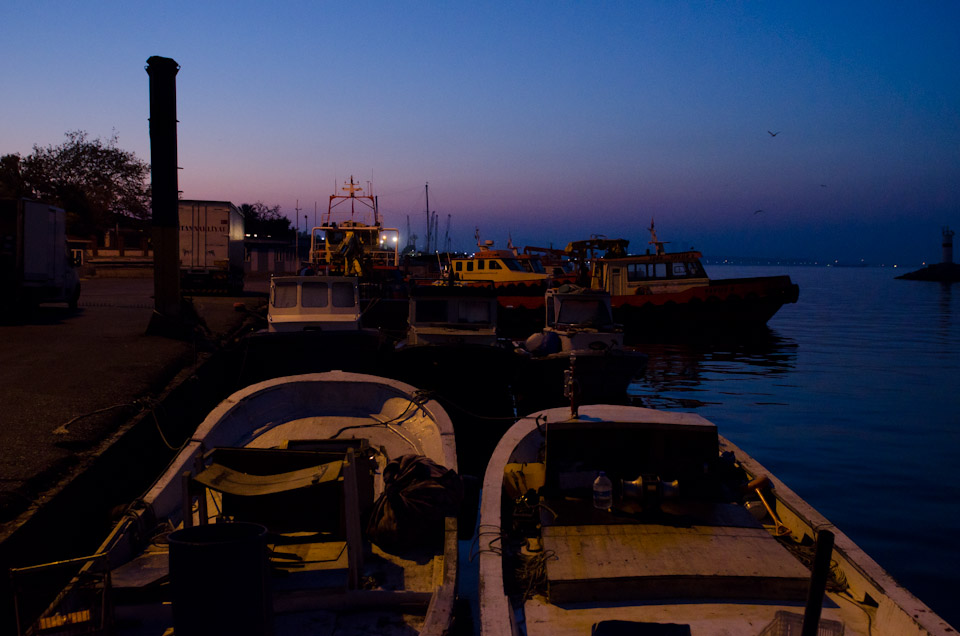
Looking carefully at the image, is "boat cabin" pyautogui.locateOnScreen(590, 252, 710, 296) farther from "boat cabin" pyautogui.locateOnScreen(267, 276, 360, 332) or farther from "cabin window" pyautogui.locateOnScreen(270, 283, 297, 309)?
"cabin window" pyautogui.locateOnScreen(270, 283, 297, 309)

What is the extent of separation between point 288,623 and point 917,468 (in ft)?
42.9

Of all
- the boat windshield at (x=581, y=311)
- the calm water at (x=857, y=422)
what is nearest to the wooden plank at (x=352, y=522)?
the calm water at (x=857, y=422)

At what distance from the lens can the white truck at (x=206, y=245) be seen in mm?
34312

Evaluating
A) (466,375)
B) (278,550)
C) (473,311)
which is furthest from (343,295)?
(278,550)

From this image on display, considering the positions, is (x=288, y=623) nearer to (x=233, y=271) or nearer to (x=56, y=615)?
(x=56, y=615)

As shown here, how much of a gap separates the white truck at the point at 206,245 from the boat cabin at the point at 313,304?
59.2ft

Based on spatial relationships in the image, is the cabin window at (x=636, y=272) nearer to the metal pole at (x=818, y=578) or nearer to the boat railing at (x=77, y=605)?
the boat railing at (x=77, y=605)

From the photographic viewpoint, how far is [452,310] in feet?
57.2

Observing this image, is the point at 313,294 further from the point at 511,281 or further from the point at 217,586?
the point at 511,281

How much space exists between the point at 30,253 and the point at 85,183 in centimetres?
5391

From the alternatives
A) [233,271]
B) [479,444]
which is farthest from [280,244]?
[479,444]

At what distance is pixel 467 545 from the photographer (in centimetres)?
987

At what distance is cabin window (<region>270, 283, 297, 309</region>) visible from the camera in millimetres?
17781

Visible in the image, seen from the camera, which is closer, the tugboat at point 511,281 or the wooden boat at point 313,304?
the wooden boat at point 313,304
